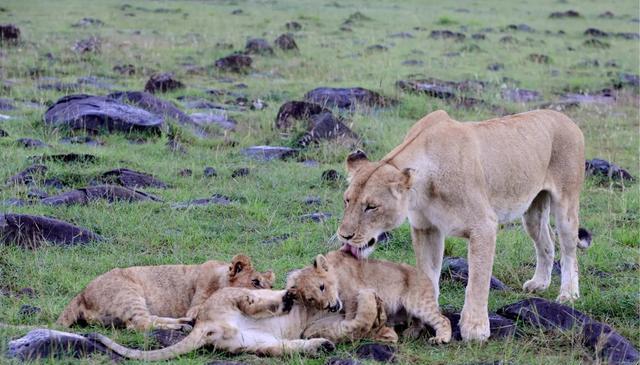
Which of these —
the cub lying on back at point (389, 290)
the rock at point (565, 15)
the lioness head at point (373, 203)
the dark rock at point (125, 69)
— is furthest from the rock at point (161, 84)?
the rock at point (565, 15)

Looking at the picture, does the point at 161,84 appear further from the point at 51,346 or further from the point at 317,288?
the point at 51,346

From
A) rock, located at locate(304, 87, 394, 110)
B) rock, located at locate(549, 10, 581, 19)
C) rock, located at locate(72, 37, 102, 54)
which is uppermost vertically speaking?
rock, located at locate(304, 87, 394, 110)

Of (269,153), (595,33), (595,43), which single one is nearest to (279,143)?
(269,153)

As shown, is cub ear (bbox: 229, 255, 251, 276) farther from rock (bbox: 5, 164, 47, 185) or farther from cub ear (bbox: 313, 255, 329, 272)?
rock (bbox: 5, 164, 47, 185)

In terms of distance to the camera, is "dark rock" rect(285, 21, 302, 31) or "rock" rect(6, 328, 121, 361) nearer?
"rock" rect(6, 328, 121, 361)

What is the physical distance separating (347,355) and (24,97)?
927cm

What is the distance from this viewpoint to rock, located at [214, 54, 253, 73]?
17.2m

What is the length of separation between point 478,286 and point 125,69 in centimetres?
1142

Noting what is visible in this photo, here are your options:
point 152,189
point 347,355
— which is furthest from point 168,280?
point 152,189

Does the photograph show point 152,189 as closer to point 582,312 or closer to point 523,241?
point 523,241

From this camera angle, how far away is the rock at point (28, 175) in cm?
919

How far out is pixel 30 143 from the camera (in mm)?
10812

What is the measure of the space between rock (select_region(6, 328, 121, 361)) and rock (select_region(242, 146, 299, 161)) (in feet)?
19.3

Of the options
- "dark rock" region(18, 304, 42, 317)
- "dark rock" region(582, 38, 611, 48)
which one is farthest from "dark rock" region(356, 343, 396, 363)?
"dark rock" region(582, 38, 611, 48)
